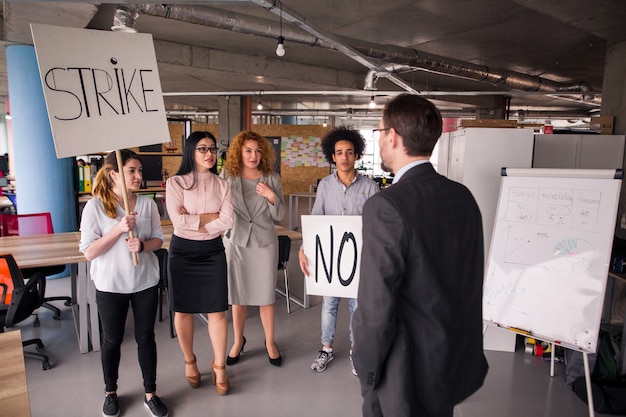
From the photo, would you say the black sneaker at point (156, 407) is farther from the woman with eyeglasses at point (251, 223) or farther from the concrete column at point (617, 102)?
the concrete column at point (617, 102)

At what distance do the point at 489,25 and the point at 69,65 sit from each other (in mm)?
5648

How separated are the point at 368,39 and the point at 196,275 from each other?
551 cm

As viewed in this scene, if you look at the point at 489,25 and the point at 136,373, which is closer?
the point at 136,373

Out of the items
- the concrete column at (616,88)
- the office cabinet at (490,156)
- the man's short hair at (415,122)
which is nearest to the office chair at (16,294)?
the man's short hair at (415,122)

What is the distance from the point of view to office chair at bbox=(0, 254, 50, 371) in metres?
2.83

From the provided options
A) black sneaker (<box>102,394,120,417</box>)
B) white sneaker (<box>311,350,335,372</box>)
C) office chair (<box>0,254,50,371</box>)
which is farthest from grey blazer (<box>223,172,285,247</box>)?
office chair (<box>0,254,50,371</box>)

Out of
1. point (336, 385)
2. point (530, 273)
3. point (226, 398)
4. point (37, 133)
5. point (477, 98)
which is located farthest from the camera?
point (477, 98)

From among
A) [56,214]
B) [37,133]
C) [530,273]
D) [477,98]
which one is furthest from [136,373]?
[477,98]

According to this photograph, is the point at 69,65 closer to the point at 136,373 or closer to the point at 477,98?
the point at 136,373

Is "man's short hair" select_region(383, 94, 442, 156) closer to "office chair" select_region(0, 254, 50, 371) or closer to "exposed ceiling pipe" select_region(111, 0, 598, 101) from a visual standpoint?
"exposed ceiling pipe" select_region(111, 0, 598, 101)

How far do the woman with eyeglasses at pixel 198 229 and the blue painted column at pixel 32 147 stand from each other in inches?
135

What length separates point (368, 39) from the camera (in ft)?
22.3

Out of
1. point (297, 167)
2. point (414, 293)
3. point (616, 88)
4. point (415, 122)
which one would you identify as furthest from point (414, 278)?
point (297, 167)

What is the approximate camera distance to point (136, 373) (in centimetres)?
295
